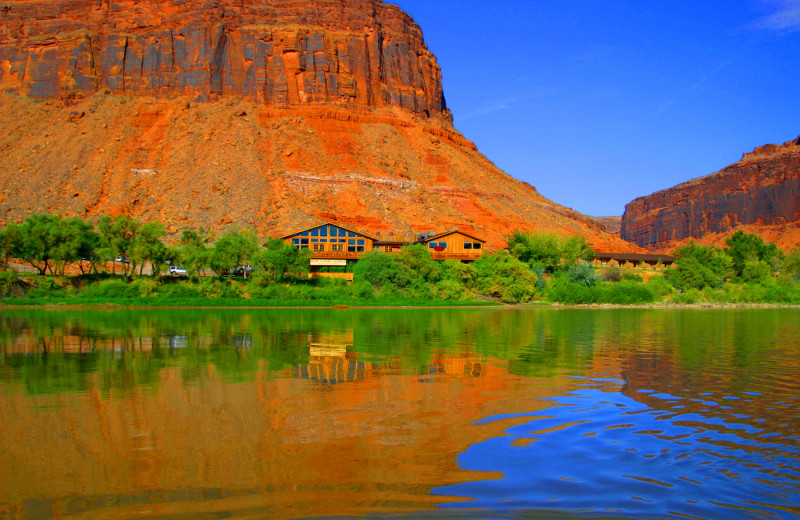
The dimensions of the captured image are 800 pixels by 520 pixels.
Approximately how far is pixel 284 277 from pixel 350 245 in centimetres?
1022

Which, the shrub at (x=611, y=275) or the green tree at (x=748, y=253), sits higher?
the green tree at (x=748, y=253)

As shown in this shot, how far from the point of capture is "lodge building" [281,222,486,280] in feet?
219

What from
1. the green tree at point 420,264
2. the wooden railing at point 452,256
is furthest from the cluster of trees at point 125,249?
the wooden railing at point 452,256

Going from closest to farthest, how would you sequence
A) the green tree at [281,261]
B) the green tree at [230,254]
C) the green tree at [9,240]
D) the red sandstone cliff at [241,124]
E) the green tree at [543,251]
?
the green tree at [9,240]
the green tree at [230,254]
the green tree at [281,261]
the green tree at [543,251]
the red sandstone cliff at [241,124]

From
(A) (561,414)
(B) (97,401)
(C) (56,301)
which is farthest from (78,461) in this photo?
(C) (56,301)

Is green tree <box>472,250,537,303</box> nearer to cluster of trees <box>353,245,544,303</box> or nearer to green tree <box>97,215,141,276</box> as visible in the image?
cluster of trees <box>353,245,544,303</box>

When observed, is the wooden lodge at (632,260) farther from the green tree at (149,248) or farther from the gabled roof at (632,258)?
the green tree at (149,248)

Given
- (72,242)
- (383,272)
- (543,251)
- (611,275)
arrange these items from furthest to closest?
(611,275), (543,251), (383,272), (72,242)

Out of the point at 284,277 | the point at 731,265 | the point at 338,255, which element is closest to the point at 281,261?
the point at 284,277

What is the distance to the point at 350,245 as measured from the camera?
7031 centimetres

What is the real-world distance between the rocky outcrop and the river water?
101097 mm

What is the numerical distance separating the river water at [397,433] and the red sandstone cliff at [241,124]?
67.2 meters

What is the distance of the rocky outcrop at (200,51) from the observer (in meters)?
116

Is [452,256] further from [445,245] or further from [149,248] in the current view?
[149,248]
